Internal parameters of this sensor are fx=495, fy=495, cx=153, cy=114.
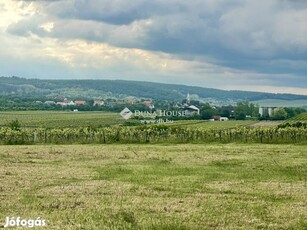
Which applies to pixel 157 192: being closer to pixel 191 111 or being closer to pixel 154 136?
pixel 154 136

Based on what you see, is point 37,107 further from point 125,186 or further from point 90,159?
point 125,186

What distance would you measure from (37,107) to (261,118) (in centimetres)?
8396

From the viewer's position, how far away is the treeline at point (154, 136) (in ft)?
191

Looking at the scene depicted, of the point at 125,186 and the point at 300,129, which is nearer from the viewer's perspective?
the point at 125,186

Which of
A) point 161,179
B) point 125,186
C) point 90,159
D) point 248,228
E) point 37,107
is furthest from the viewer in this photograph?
point 37,107

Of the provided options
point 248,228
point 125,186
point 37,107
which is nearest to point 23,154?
point 125,186

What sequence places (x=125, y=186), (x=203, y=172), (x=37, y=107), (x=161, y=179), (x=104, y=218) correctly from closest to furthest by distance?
(x=104, y=218), (x=125, y=186), (x=161, y=179), (x=203, y=172), (x=37, y=107)

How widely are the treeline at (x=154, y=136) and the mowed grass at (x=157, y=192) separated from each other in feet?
81.5

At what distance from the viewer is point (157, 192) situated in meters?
19.3

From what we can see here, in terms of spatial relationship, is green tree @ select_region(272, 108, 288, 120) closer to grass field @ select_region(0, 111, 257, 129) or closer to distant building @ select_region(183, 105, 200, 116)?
grass field @ select_region(0, 111, 257, 129)

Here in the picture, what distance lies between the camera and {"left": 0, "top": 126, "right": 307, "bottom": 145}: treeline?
58125 mm

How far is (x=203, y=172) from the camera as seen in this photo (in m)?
26.5

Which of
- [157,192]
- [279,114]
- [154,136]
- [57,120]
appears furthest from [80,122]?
[157,192]

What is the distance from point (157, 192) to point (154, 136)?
41.7 m
